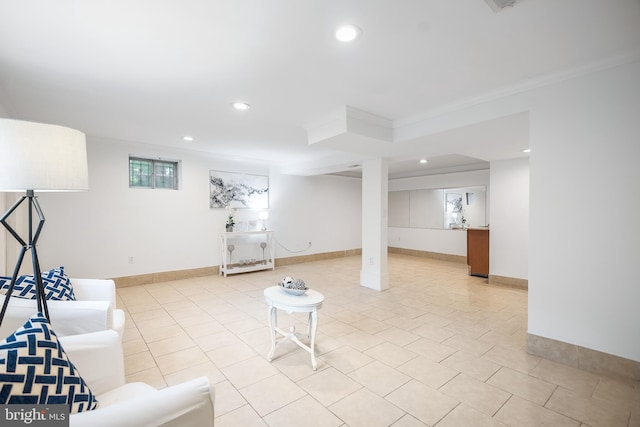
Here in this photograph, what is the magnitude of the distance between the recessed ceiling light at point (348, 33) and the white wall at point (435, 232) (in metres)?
6.02

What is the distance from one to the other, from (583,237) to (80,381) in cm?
333

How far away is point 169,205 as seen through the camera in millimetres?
5234

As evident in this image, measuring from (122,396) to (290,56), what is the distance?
90.1 inches

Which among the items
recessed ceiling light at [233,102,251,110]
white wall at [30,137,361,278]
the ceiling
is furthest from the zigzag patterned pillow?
white wall at [30,137,361,278]

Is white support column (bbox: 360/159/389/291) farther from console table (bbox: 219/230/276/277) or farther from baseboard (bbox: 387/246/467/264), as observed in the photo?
baseboard (bbox: 387/246/467/264)

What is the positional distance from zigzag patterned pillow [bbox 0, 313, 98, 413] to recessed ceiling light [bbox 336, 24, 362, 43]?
212 cm

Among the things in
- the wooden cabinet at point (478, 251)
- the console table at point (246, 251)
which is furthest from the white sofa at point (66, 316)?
the wooden cabinet at point (478, 251)

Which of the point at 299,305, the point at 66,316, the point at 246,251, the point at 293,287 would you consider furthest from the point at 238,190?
the point at 66,316

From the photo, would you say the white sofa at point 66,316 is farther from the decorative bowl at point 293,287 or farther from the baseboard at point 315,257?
the baseboard at point 315,257

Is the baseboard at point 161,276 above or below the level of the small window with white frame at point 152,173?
below

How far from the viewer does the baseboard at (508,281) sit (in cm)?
482

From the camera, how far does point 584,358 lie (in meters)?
2.31

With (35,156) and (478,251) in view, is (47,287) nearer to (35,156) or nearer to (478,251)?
(35,156)

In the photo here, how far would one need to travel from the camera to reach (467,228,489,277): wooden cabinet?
5449 mm
